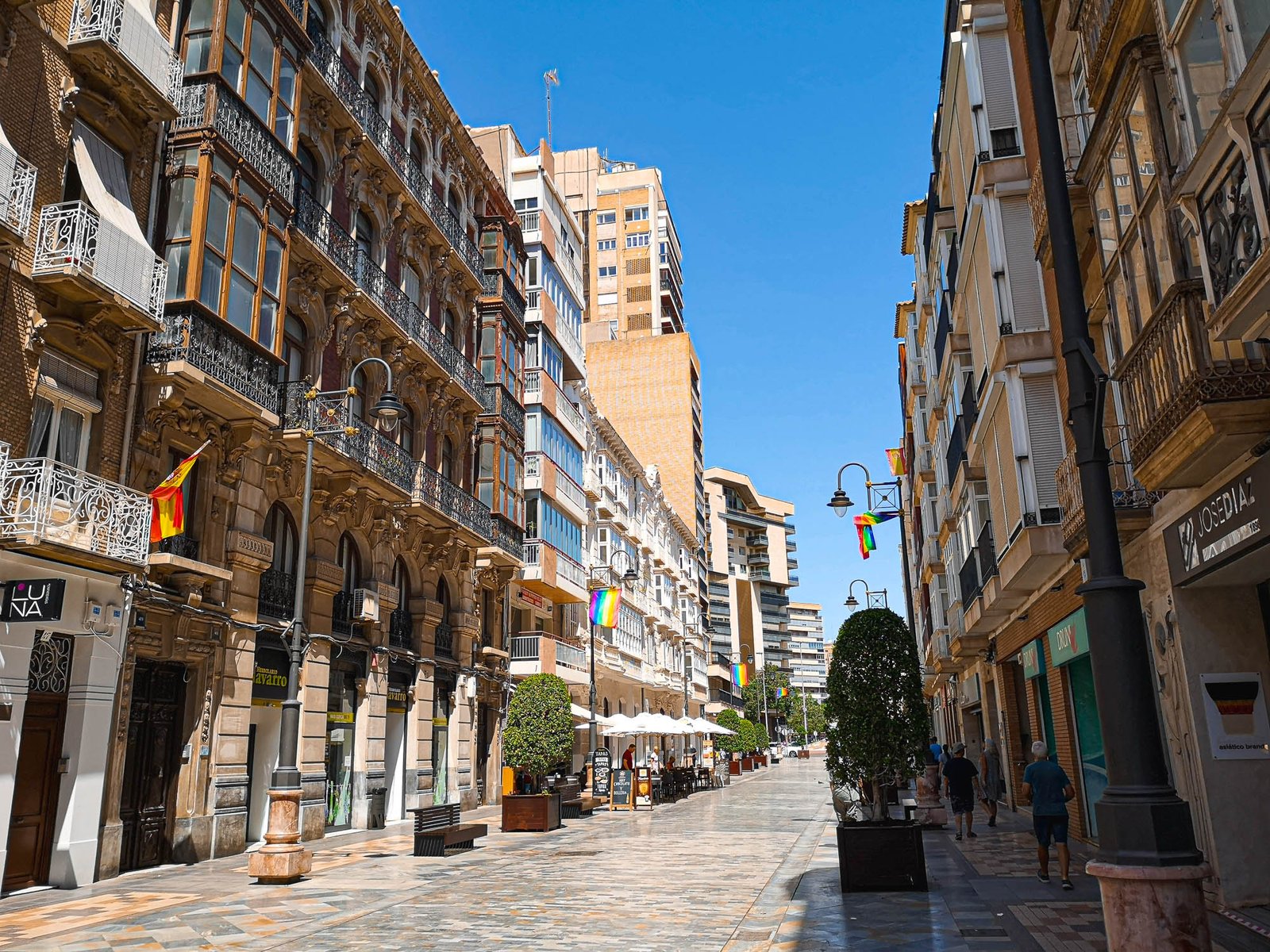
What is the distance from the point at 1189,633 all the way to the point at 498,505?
22.7 meters

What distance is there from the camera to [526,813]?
72.4 ft

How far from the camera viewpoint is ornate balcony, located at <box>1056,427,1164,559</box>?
38.1 feet

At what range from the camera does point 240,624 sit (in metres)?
17.5

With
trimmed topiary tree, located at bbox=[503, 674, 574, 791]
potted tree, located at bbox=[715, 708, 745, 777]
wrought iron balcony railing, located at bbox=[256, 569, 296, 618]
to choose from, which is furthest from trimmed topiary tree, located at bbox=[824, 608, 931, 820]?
potted tree, located at bbox=[715, 708, 745, 777]

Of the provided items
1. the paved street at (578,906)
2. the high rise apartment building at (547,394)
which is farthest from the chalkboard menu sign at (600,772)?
the paved street at (578,906)

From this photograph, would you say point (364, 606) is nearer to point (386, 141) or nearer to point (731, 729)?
point (386, 141)

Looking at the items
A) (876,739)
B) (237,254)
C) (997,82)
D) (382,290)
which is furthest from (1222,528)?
(382,290)

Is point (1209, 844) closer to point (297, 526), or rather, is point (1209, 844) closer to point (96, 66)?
point (297, 526)

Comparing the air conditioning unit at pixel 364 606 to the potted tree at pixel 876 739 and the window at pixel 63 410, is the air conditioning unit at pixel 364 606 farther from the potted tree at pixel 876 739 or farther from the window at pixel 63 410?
the potted tree at pixel 876 739

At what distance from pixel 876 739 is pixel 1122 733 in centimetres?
769

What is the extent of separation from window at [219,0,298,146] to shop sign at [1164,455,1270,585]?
17248 mm

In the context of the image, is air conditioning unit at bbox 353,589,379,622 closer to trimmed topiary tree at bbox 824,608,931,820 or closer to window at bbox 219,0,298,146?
window at bbox 219,0,298,146

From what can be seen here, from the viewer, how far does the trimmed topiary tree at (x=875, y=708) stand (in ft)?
41.7

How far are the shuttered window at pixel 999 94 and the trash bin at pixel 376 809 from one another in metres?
18.7
